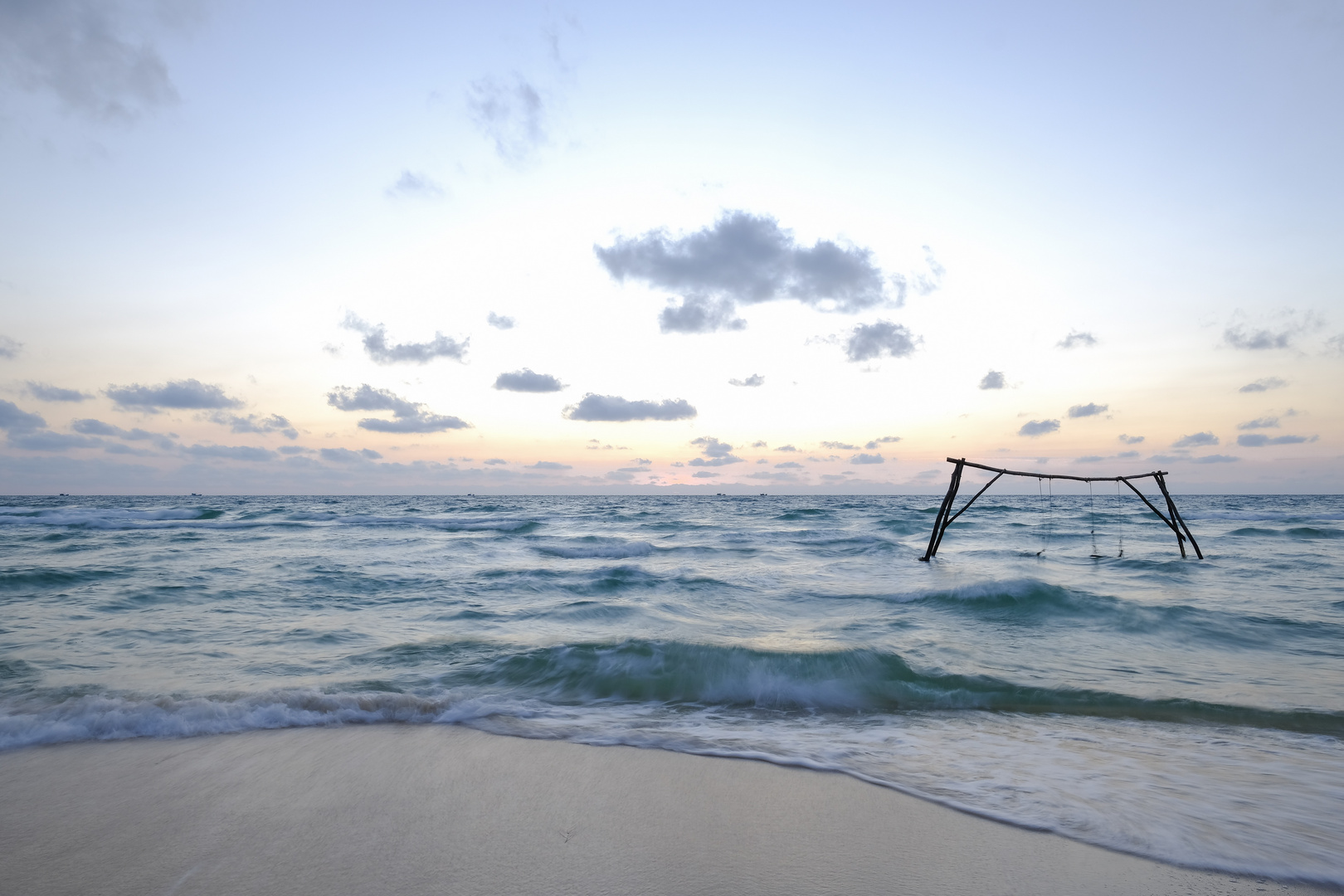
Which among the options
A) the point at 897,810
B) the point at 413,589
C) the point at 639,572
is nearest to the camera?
the point at 897,810

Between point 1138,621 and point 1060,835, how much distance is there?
9969mm

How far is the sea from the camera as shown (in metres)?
4.87

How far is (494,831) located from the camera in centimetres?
397

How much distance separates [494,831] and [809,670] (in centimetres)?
529

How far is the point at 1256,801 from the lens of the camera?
14.9 ft

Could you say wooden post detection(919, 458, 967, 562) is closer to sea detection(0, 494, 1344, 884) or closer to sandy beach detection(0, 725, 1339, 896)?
sea detection(0, 494, 1344, 884)

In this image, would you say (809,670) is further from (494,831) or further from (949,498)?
(949,498)

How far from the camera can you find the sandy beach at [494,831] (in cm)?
342

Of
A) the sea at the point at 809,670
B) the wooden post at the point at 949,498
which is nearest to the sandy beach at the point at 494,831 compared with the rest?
the sea at the point at 809,670

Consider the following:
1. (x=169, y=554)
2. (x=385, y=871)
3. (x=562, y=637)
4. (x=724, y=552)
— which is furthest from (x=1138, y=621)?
(x=169, y=554)

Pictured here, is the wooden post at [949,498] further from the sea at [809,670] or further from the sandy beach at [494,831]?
the sandy beach at [494,831]

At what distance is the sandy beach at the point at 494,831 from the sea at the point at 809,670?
0.46 metres

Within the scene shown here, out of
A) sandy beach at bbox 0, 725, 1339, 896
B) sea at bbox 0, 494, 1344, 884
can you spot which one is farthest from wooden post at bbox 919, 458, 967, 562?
sandy beach at bbox 0, 725, 1339, 896

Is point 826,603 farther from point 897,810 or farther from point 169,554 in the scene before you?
point 169,554
